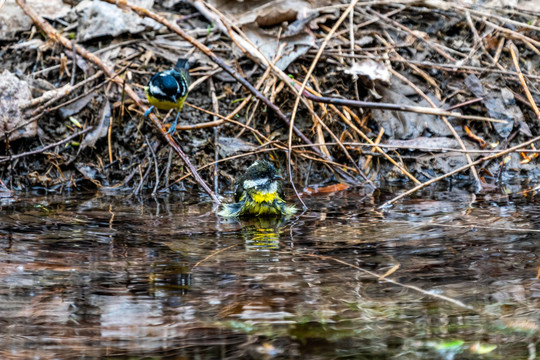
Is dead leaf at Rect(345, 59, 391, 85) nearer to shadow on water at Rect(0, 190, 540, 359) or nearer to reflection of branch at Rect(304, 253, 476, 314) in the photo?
shadow on water at Rect(0, 190, 540, 359)

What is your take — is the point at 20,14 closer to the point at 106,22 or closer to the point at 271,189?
the point at 106,22

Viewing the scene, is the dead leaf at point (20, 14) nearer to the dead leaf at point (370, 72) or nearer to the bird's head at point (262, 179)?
the dead leaf at point (370, 72)

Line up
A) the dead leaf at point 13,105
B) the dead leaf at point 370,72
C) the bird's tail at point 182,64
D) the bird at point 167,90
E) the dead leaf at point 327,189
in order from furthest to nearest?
1. the dead leaf at point 370,72
2. the bird's tail at point 182,64
3. the dead leaf at point 13,105
4. the dead leaf at point 327,189
5. the bird at point 167,90

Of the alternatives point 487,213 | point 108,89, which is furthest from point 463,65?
point 108,89

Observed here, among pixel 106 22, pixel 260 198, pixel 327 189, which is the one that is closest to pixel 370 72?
pixel 327 189

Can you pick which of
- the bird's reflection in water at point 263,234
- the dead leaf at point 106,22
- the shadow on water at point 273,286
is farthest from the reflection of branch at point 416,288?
the dead leaf at point 106,22

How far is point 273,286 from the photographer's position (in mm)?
2979

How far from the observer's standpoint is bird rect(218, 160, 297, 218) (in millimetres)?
5168

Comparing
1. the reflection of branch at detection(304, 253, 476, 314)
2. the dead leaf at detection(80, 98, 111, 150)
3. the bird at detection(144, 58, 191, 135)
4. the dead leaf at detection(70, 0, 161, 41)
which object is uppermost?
the dead leaf at detection(70, 0, 161, 41)

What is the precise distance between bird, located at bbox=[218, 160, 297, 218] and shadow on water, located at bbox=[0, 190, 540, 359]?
1.12 ft

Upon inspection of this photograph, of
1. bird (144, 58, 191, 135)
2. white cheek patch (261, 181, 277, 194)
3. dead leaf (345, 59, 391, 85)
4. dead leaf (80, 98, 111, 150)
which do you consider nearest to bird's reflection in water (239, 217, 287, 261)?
white cheek patch (261, 181, 277, 194)

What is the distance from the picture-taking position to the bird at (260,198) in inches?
203

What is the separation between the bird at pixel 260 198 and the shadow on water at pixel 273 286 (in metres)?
0.34

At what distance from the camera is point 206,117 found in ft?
23.6
